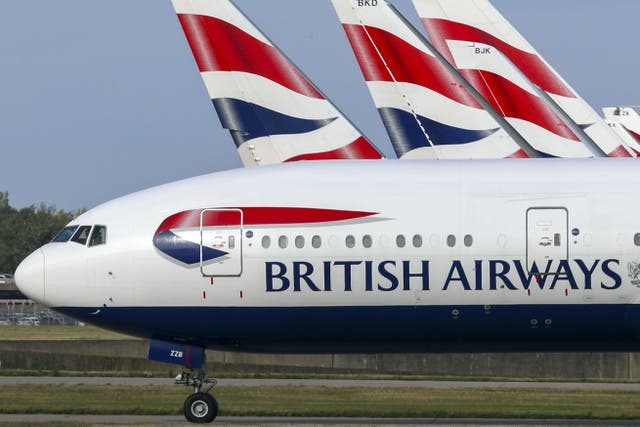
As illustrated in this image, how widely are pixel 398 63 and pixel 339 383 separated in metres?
8.54

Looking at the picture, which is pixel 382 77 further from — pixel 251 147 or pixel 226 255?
pixel 226 255

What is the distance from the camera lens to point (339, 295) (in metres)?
26.3

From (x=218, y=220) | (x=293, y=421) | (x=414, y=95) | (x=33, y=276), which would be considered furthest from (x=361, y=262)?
(x=414, y=95)

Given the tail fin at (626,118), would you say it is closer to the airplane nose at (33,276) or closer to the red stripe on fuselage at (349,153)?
the red stripe on fuselage at (349,153)

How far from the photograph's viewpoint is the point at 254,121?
35.2m

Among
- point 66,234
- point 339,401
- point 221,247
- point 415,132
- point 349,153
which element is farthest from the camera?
point 349,153

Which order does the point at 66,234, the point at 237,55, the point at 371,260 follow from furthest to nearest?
the point at 237,55 < the point at 66,234 < the point at 371,260

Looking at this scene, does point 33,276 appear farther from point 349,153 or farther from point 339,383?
point 339,383

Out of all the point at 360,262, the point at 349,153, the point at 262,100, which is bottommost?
the point at 360,262

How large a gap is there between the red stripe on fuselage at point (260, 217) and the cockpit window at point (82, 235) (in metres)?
1.33

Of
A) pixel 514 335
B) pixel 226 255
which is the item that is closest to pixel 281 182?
pixel 226 255

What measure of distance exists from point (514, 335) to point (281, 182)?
15.8 ft

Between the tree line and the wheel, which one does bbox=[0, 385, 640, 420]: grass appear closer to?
the wheel

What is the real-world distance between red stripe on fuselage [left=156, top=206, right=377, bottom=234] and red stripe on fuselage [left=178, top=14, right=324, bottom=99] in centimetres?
911
